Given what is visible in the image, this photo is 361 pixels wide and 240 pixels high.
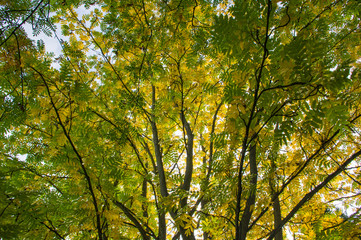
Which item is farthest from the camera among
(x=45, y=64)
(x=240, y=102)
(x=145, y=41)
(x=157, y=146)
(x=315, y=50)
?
(x=157, y=146)

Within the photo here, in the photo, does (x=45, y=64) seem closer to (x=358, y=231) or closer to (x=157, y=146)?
(x=157, y=146)

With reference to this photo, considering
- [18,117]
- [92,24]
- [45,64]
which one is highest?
[92,24]

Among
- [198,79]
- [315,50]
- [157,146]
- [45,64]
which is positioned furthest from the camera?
[157,146]

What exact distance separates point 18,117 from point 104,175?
31.4 inches

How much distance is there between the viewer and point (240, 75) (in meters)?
0.97

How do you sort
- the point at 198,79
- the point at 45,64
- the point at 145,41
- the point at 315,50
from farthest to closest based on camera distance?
the point at 198,79
the point at 145,41
the point at 45,64
the point at 315,50

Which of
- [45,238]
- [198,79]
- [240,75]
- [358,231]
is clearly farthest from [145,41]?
[358,231]

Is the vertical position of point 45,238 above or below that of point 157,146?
below

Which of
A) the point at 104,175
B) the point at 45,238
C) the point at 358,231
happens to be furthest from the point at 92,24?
the point at 358,231

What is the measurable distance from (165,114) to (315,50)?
2.42 metres

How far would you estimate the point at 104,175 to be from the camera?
5.37 feet

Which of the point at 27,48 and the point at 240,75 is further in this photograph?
the point at 27,48

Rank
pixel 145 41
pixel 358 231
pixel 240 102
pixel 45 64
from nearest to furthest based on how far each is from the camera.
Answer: pixel 240 102
pixel 45 64
pixel 358 231
pixel 145 41

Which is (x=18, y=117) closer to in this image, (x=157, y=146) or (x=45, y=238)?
(x=45, y=238)
